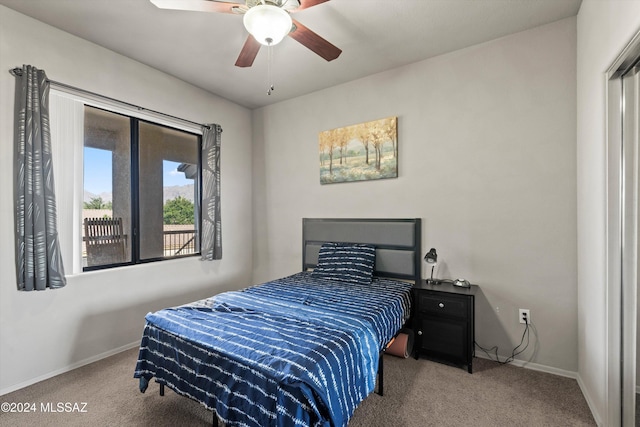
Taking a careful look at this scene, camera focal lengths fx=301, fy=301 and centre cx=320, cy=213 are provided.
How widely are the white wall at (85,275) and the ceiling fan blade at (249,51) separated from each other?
155 cm

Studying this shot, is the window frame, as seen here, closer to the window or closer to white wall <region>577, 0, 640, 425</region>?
the window

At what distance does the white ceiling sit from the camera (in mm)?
2316

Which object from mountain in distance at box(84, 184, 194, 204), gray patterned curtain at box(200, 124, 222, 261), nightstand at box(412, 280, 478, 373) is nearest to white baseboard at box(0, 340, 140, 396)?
gray patterned curtain at box(200, 124, 222, 261)

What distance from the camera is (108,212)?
3002 millimetres

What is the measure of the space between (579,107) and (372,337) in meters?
2.41

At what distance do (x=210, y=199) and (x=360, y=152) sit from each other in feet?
6.36

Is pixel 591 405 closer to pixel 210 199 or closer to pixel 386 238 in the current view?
pixel 386 238

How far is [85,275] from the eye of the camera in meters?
2.74

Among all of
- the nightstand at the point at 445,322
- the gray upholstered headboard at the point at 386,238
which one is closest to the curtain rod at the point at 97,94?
the gray upholstered headboard at the point at 386,238

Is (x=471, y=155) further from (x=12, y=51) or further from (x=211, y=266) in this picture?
(x=12, y=51)

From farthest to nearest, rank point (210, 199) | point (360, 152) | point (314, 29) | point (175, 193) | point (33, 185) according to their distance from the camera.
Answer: point (210, 199) → point (175, 193) → point (360, 152) → point (314, 29) → point (33, 185)

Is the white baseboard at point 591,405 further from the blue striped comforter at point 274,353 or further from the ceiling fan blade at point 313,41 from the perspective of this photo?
the ceiling fan blade at point 313,41

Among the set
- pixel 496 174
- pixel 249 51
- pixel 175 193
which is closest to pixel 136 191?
pixel 175 193

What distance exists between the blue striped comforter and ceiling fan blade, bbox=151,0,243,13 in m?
1.92
